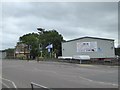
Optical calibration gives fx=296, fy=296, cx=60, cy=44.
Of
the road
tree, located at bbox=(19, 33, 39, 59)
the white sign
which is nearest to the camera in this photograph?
the road

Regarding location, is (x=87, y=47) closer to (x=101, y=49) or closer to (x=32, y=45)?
(x=101, y=49)

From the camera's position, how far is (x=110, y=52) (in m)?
85.4

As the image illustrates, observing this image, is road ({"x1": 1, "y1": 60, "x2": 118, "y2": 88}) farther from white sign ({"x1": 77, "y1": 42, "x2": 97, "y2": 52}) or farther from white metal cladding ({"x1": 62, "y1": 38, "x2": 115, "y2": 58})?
white sign ({"x1": 77, "y1": 42, "x2": 97, "y2": 52})

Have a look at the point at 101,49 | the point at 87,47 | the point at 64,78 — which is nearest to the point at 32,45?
the point at 87,47

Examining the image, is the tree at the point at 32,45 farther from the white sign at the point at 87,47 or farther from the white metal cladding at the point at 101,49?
the white metal cladding at the point at 101,49

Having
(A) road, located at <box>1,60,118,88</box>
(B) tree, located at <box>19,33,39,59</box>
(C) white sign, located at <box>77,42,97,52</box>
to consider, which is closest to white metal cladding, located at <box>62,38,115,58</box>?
(C) white sign, located at <box>77,42,97,52</box>

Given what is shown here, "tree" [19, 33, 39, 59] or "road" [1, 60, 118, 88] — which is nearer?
"road" [1, 60, 118, 88]

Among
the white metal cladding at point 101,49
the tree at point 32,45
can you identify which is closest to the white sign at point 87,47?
the white metal cladding at point 101,49

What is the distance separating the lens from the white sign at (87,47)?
86.5m

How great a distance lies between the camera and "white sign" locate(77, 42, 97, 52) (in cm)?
8650

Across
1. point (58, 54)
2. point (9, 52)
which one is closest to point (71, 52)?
point (58, 54)

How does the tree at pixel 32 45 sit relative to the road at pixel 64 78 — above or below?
above

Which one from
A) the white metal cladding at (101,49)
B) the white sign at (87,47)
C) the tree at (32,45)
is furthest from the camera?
the tree at (32,45)

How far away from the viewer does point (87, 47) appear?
286 feet
